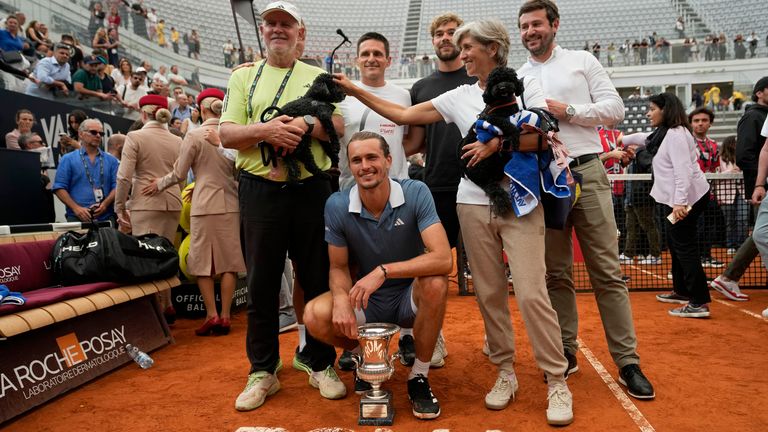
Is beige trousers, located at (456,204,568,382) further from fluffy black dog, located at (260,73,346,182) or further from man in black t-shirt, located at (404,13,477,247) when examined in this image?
fluffy black dog, located at (260,73,346,182)

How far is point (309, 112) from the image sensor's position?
3.01m

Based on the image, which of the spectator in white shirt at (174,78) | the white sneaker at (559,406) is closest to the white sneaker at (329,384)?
the white sneaker at (559,406)

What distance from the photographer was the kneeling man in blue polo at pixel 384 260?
9.67 ft

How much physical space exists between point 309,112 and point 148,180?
297cm

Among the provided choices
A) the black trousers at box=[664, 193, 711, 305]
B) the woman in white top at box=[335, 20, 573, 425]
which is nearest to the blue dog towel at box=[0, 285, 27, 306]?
the woman in white top at box=[335, 20, 573, 425]

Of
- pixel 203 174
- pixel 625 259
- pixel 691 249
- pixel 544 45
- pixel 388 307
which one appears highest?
pixel 544 45

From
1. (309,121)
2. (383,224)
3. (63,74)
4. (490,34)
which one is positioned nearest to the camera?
(490,34)

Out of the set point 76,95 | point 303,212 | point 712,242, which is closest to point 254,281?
point 303,212

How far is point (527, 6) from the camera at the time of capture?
316 cm

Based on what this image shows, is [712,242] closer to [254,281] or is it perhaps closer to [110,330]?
[254,281]

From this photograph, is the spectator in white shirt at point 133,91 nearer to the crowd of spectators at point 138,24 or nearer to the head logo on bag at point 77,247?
the crowd of spectators at point 138,24

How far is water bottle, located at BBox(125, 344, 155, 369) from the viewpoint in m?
4.02

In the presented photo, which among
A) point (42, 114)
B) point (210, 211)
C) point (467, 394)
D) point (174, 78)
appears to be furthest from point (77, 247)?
point (174, 78)

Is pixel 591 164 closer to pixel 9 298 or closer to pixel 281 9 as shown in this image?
pixel 281 9
